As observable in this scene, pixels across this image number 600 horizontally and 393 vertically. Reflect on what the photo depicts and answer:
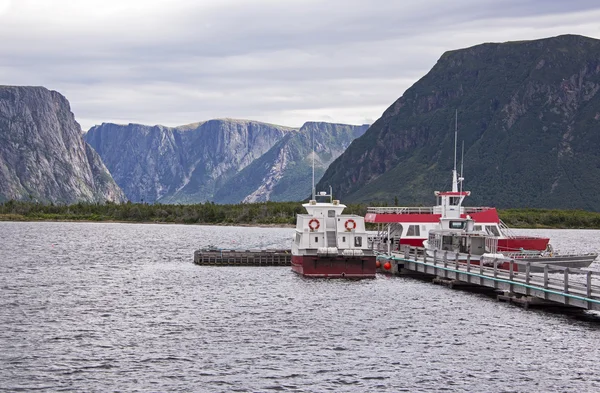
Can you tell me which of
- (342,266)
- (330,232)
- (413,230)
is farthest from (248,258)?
(342,266)

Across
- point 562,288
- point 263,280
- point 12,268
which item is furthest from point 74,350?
point 12,268

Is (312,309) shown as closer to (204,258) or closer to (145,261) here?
(204,258)

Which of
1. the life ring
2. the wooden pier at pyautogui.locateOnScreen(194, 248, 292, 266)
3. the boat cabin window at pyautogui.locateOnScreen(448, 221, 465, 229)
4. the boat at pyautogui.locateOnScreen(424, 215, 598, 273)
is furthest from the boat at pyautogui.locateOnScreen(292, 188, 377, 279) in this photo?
the wooden pier at pyautogui.locateOnScreen(194, 248, 292, 266)

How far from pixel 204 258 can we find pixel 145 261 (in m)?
15.7

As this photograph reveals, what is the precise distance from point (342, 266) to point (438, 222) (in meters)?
15.6

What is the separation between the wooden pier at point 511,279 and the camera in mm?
50969

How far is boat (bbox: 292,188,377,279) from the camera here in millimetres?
75438

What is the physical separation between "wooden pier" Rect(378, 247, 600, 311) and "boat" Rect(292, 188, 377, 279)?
16.0 ft

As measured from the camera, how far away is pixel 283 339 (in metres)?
47.1

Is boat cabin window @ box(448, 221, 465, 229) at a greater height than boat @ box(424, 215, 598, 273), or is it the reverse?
boat cabin window @ box(448, 221, 465, 229)

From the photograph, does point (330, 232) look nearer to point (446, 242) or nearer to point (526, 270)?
point (446, 242)

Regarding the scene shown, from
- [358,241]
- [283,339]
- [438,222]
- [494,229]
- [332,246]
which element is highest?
[438,222]

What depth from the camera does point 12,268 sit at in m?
93.1

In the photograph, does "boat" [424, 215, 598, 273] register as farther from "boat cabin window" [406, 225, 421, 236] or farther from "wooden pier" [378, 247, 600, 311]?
"boat cabin window" [406, 225, 421, 236]
